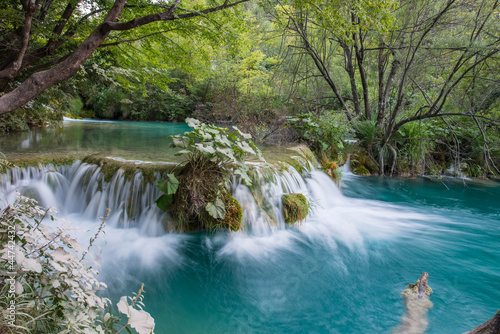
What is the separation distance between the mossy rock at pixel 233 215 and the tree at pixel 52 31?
301 centimetres

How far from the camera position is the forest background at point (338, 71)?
6.23 meters

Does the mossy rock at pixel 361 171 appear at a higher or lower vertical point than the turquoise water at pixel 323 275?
higher

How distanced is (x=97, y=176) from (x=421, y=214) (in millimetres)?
7299

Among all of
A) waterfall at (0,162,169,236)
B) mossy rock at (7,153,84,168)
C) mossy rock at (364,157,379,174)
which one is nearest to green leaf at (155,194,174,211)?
waterfall at (0,162,169,236)

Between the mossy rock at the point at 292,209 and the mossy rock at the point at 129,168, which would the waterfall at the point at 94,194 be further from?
the mossy rock at the point at 292,209

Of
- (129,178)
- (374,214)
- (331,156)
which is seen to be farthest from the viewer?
(331,156)

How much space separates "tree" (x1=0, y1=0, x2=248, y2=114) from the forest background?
66 millimetres

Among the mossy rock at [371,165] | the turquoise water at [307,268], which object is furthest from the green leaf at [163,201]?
the mossy rock at [371,165]

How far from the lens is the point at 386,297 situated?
3402 mm

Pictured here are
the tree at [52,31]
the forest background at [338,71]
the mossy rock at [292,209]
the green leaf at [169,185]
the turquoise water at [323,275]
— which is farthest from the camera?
the forest background at [338,71]

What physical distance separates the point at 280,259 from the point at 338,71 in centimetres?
1086

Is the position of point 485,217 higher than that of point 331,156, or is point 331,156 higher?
point 331,156

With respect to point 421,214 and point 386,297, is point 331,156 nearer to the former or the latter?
point 421,214

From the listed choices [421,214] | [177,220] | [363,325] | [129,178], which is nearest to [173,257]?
[177,220]
